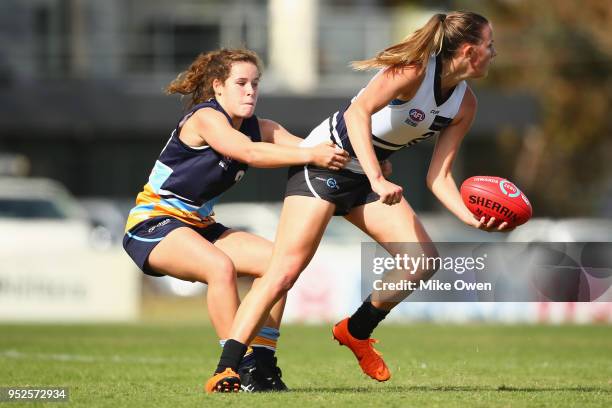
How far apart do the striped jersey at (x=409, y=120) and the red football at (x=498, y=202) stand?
41 centimetres

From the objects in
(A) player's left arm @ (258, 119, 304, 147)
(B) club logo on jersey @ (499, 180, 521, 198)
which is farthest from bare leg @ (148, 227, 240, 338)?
(B) club logo on jersey @ (499, 180, 521, 198)

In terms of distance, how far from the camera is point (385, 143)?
24.2ft

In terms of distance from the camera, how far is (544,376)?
8938 millimetres

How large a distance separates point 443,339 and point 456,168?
20608 millimetres

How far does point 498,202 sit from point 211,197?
1.63 m

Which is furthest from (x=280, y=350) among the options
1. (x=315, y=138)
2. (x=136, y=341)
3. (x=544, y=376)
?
(x=315, y=138)

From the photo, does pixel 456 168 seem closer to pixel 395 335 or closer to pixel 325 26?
pixel 325 26

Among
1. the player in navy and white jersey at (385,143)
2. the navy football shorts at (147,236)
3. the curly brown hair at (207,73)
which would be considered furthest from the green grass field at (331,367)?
the curly brown hair at (207,73)

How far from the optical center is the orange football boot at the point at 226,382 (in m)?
7.10

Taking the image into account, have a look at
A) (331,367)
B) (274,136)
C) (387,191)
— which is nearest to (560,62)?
(331,367)

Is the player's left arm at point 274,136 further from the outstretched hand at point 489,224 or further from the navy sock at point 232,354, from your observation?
the navy sock at point 232,354

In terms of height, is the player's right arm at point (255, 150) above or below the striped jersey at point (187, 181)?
above

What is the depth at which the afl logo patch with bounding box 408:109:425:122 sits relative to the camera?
7156 millimetres

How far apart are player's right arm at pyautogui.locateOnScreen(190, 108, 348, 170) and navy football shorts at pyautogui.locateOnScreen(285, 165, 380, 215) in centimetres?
15
